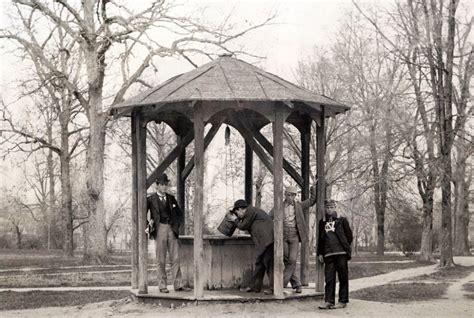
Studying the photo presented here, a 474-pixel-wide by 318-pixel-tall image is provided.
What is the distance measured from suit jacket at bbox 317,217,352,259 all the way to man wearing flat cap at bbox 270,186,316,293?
47 centimetres

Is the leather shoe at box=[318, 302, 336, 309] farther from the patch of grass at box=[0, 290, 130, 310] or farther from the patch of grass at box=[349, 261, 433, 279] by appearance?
the patch of grass at box=[349, 261, 433, 279]

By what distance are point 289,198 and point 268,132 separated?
24669 millimetres

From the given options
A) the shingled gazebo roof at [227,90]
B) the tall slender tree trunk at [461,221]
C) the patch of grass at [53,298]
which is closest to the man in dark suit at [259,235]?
the shingled gazebo roof at [227,90]

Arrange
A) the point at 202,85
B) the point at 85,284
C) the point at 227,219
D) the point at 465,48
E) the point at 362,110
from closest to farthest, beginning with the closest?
the point at 202,85 → the point at 227,219 → the point at 85,284 → the point at 465,48 → the point at 362,110

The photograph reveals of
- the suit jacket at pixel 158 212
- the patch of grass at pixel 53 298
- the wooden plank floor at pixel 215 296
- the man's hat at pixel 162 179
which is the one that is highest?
the man's hat at pixel 162 179

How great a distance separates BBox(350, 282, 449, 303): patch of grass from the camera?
56.1 ft

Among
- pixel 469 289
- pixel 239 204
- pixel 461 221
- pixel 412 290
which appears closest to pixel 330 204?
pixel 239 204

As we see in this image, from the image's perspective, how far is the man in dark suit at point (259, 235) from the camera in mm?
13219

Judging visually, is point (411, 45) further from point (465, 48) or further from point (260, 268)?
point (260, 268)

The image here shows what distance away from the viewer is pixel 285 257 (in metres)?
13.4

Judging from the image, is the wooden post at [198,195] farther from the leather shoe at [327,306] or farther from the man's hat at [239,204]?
the leather shoe at [327,306]

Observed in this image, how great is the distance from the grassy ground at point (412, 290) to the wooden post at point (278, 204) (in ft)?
15.4

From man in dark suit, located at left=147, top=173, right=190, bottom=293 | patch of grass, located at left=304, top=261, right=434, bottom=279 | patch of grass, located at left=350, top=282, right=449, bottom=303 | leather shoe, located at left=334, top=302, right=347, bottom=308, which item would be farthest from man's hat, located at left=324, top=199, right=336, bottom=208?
patch of grass, located at left=304, top=261, right=434, bottom=279

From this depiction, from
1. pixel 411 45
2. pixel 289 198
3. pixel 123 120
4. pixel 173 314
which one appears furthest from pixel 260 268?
pixel 123 120
